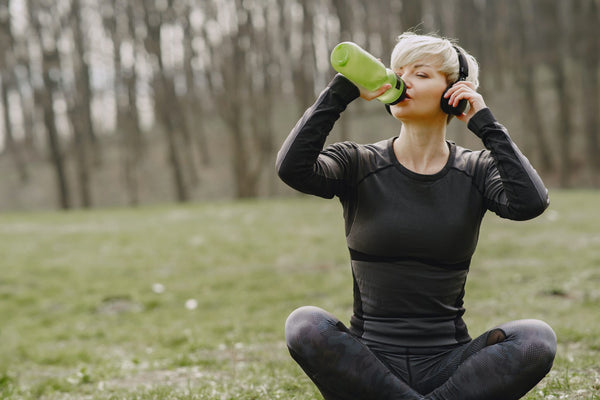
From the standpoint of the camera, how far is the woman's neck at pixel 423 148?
11.3ft

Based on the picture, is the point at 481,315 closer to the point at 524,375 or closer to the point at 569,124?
the point at 524,375

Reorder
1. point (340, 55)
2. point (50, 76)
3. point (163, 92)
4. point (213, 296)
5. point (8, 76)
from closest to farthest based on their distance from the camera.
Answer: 1. point (340, 55)
2. point (213, 296)
3. point (50, 76)
4. point (163, 92)
5. point (8, 76)

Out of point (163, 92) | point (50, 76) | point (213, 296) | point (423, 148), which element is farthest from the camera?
point (163, 92)

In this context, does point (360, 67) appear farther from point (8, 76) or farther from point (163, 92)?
point (8, 76)

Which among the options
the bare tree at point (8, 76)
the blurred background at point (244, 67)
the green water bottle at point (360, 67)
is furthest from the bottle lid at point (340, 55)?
the bare tree at point (8, 76)

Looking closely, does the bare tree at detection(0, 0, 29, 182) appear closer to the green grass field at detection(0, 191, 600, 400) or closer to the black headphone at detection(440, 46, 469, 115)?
the green grass field at detection(0, 191, 600, 400)

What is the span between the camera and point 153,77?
32125 millimetres

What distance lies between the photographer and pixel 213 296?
403 inches

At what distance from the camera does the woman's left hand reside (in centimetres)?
325

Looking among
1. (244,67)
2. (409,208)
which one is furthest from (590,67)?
(409,208)

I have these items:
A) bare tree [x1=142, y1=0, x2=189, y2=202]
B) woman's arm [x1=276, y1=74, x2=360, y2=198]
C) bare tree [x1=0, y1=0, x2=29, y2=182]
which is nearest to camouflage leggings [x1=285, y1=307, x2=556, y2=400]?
woman's arm [x1=276, y1=74, x2=360, y2=198]

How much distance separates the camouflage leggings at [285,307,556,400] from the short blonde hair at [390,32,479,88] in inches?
52.0

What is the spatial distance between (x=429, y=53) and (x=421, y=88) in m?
0.18

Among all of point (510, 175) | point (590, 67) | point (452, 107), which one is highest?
point (590, 67)
